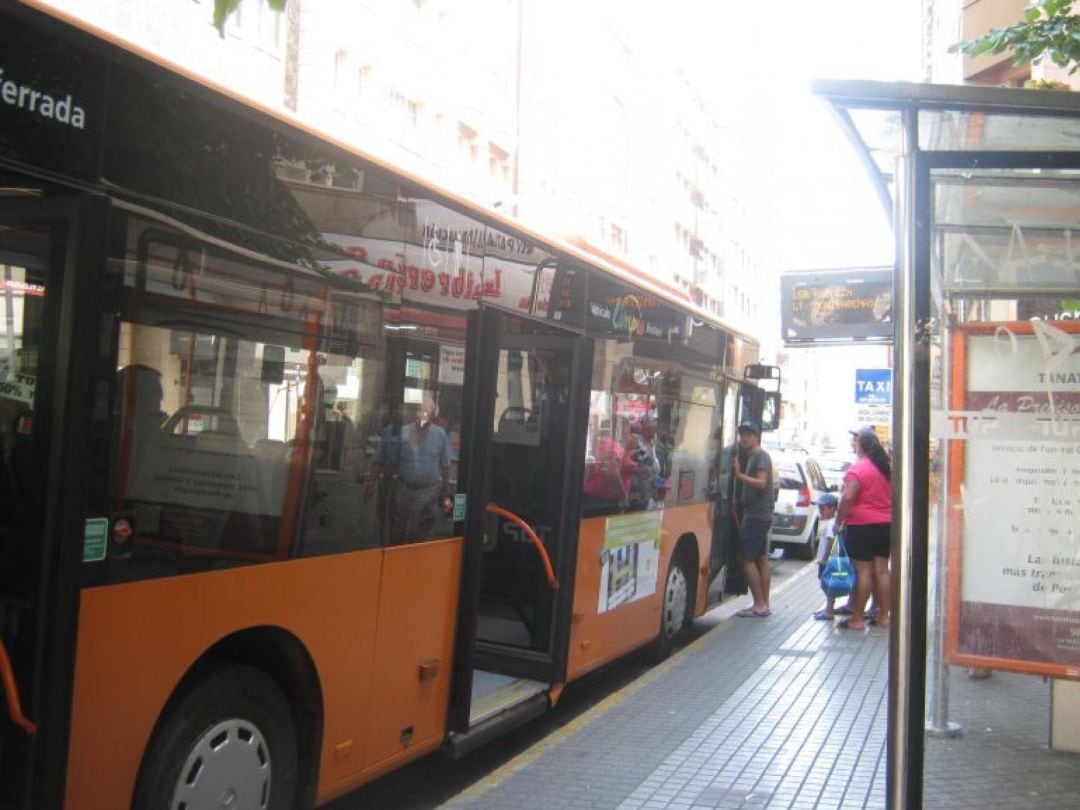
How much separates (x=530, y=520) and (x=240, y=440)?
128 inches

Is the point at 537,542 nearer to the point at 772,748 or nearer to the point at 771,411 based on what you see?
the point at 772,748

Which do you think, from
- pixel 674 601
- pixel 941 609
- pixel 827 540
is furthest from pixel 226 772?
pixel 827 540

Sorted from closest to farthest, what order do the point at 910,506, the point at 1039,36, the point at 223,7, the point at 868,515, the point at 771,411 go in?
the point at 223,7
the point at 910,506
the point at 1039,36
the point at 868,515
the point at 771,411

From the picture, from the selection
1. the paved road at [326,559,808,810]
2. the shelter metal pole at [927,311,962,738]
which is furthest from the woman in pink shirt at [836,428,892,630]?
the shelter metal pole at [927,311,962,738]

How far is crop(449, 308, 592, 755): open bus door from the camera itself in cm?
637

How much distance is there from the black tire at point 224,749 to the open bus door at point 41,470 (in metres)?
0.47

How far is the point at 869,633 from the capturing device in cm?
976

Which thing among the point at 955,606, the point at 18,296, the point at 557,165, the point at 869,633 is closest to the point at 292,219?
the point at 18,296

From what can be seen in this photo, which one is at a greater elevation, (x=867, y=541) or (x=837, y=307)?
(x=837, y=307)

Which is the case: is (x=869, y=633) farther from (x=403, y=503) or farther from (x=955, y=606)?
(x=403, y=503)

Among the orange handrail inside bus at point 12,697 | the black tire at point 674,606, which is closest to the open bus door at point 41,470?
the orange handrail inside bus at point 12,697

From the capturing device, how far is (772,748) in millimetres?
6078

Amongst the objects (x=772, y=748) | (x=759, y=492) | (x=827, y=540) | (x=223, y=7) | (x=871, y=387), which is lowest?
(x=772, y=748)

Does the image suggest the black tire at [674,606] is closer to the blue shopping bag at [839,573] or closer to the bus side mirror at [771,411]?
the blue shopping bag at [839,573]
